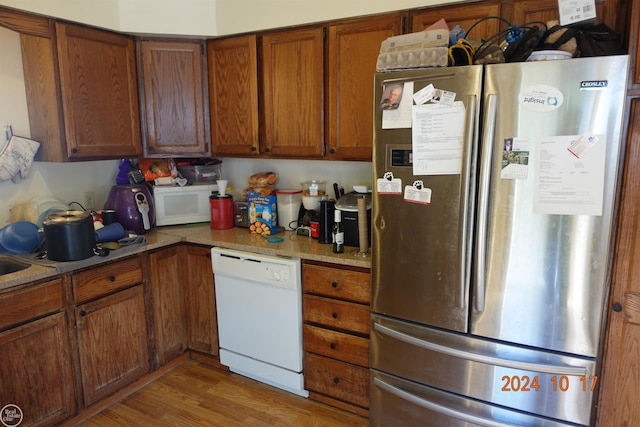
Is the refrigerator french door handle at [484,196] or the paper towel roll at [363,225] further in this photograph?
the paper towel roll at [363,225]

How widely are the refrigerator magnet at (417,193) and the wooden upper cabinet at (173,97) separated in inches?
66.0

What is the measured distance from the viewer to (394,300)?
1.93 meters

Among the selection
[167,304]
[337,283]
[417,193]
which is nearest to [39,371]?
[167,304]

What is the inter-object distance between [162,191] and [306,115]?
1154 mm

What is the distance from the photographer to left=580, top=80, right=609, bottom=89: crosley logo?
143 cm

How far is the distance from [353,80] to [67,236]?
170 cm

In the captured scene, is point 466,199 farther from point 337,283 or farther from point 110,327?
point 110,327

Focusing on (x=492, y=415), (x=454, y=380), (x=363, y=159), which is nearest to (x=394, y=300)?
(x=454, y=380)

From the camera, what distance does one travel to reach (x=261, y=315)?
2486mm

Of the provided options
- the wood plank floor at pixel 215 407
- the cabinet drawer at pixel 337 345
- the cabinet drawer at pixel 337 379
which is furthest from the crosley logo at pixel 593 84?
the wood plank floor at pixel 215 407

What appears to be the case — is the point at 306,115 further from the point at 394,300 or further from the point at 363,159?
the point at 394,300

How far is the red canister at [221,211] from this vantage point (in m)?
2.90

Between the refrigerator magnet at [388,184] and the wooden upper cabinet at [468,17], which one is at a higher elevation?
the wooden upper cabinet at [468,17]
